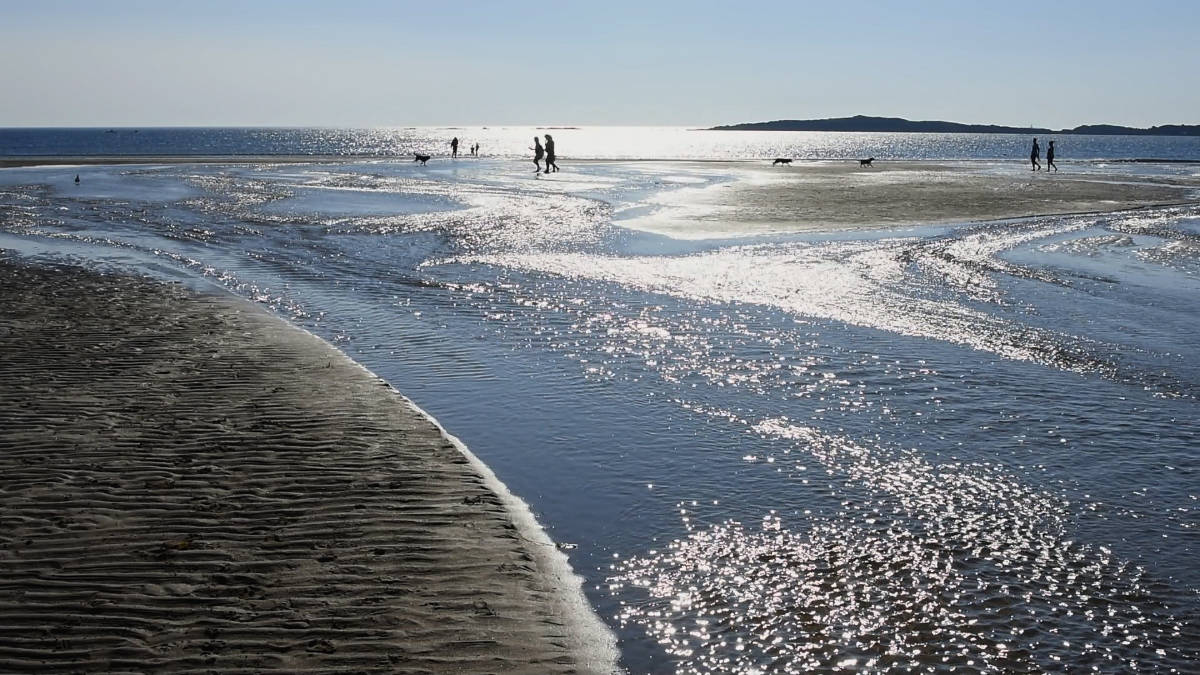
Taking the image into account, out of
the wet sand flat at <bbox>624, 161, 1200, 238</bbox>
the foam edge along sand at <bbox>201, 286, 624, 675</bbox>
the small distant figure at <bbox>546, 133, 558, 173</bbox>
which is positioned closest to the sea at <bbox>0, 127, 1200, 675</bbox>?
the foam edge along sand at <bbox>201, 286, 624, 675</bbox>

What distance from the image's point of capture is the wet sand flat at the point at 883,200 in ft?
101

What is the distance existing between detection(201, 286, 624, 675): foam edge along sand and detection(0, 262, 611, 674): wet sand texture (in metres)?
0.04

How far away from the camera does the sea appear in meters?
6.49

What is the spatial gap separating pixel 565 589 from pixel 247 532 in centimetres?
222

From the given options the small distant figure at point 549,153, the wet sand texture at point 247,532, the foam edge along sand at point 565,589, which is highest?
the small distant figure at point 549,153

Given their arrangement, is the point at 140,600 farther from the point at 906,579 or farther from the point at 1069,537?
the point at 1069,537

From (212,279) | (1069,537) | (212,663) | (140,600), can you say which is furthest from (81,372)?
(1069,537)

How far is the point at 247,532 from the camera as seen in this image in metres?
7.02

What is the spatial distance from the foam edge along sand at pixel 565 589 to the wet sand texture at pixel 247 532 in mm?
42

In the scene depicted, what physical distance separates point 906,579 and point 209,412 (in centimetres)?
651

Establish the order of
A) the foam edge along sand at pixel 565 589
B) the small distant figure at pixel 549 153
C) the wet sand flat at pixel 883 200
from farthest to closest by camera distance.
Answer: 1. the small distant figure at pixel 549 153
2. the wet sand flat at pixel 883 200
3. the foam edge along sand at pixel 565 589

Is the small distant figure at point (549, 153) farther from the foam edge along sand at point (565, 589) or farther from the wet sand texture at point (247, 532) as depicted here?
the foam edge along sand at point (565, 589)

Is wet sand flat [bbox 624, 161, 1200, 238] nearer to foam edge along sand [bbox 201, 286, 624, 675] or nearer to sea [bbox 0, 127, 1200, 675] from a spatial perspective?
sea [bbox 0, 127, 1200, 675]

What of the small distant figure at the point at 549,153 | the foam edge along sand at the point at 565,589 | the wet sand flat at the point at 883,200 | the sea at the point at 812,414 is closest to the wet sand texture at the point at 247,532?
the foam edge along sand at the point at 565,589
